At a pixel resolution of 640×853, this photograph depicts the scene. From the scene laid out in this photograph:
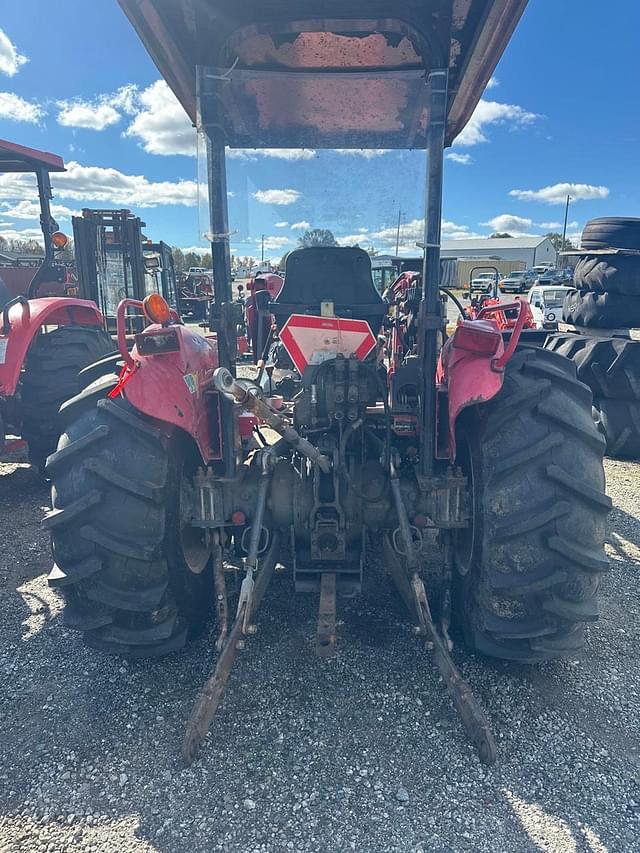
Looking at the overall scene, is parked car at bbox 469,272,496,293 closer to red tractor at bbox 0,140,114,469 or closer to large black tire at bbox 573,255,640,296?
large black tire at bbox 573,255,640,296

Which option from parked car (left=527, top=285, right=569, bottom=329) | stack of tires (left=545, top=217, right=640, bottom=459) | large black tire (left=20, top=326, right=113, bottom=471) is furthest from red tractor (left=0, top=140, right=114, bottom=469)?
parked car (left=527, top=285, right=569, bottom=329)

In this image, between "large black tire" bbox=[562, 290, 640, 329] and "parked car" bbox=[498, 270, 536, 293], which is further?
"parked car" bbox=[498, 270, 536, 293]

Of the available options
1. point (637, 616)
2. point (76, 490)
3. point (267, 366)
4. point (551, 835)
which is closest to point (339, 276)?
point (267, 366)

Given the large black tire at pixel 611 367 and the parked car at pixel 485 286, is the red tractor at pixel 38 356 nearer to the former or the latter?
the parked car at pixel 485 286

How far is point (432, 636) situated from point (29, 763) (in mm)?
1655

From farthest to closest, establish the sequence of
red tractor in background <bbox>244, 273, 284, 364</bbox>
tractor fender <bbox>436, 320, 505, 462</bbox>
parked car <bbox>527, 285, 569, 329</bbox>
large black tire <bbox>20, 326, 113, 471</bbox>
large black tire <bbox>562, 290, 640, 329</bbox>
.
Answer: parked car <bbox>527, 285, 569, 329</bbox>, large black tire <bbox>562, 290, 640, 329</bbox>, large black tire <bbox>20, 326, 113, 471</bbox>, red tractor in background <bbox>244, 273, 284, 364</bbox>, tractor fender <bbox>436, 320, 505, 462</bbox>

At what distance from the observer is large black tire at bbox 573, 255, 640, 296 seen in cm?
718

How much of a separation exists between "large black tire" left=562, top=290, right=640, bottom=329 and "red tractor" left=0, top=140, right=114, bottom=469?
579cm

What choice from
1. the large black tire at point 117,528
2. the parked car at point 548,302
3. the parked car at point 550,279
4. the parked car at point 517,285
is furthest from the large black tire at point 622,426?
the parked car at point 550,279

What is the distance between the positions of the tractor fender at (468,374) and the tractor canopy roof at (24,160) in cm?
494

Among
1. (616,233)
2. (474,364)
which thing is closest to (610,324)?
(616,233)

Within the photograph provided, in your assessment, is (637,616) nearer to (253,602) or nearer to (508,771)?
(508,771)

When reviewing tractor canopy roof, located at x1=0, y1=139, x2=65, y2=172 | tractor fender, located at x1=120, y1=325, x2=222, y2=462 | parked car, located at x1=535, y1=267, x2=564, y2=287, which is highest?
tractor canopy roof, located at x1=0, y1=139, x2=65, y2=172

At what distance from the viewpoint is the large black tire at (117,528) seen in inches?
97.1
